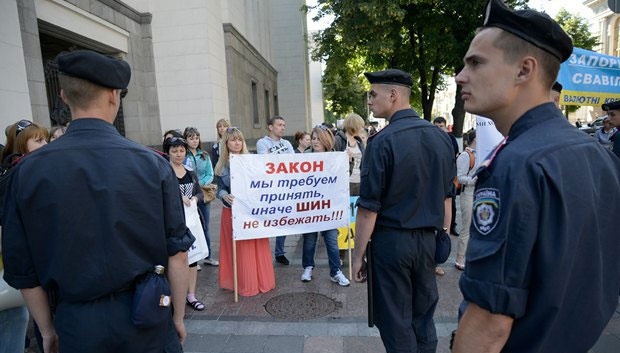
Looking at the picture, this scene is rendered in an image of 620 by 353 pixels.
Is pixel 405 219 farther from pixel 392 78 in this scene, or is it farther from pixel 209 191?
pixel 209 191

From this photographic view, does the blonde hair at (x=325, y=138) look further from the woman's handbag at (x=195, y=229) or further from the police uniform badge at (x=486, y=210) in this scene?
the police uniform badge at (x=486, y=210)

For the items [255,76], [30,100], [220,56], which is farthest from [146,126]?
[255,76]

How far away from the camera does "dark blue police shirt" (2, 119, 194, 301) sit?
166 cm

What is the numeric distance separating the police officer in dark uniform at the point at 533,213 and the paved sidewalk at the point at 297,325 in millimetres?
2370

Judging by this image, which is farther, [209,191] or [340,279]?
[209,191]

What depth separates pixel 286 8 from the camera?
1156 inches

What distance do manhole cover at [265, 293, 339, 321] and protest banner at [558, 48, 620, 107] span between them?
419 centimetres

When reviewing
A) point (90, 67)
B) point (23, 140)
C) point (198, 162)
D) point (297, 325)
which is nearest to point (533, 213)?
point (90, 67)

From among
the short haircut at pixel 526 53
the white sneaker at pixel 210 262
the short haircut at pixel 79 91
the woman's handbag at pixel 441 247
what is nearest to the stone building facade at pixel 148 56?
the white sneaker at pixel 210 262

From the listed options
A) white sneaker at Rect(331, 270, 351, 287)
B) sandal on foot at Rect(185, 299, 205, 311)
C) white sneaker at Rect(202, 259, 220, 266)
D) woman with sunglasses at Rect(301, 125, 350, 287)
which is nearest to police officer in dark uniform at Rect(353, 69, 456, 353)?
white sneaker at Rect(331, 270, 351, 287)

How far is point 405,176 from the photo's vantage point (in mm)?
2637

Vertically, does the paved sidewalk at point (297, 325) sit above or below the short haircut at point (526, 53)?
below

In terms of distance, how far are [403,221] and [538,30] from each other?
64.9 inches

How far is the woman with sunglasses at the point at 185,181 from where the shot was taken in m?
4.29
